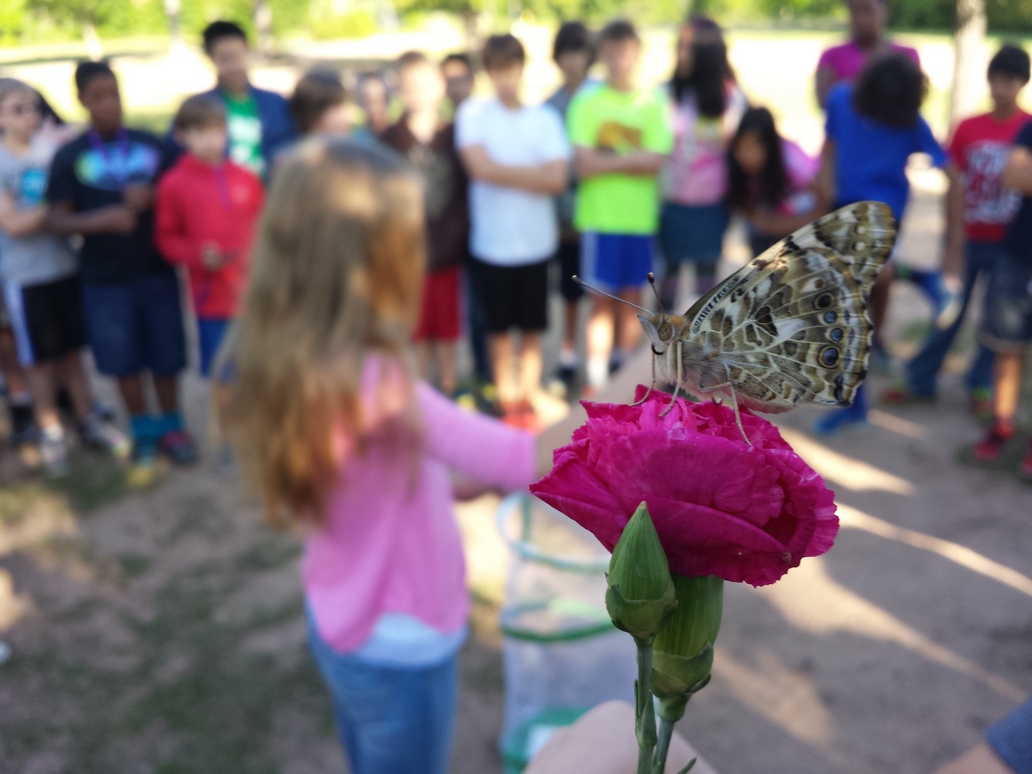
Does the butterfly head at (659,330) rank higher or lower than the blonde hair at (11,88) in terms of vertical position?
lower

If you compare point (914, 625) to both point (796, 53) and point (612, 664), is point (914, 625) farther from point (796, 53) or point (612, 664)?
point (796, 53)

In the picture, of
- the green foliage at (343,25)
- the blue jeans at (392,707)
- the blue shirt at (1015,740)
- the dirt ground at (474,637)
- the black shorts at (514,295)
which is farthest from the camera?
the green foliage at (343,25)

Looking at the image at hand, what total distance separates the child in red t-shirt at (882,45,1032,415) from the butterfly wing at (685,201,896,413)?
4.23 metres

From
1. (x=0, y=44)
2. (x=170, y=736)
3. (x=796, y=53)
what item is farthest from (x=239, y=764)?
(x=796, y=53)

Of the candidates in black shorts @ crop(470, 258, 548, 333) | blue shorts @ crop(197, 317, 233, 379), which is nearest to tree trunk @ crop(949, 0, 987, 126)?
black shorts @ crop(470, 258, 548, 333)

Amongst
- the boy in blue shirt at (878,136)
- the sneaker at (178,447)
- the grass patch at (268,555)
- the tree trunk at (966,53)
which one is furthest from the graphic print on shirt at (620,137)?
the tree trunk at (966,53)

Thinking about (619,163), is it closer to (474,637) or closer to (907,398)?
(907,398)

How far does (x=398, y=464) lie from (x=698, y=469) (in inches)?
45.5

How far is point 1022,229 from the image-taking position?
430 centimetres

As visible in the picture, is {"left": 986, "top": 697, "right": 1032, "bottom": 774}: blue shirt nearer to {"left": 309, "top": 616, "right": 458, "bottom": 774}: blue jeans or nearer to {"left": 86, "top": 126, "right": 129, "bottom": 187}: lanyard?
{"left": 309, "top": 616, "right": 458, "bottom": 774}: blue jeans

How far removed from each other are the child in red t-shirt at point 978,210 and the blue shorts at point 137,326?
14.4 ft

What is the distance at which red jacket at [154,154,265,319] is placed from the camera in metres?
4.69

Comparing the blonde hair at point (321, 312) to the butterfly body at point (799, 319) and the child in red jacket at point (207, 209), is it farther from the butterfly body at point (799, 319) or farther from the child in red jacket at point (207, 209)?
the child in red jacket at point (207, 209)

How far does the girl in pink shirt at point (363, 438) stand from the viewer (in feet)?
5.57
